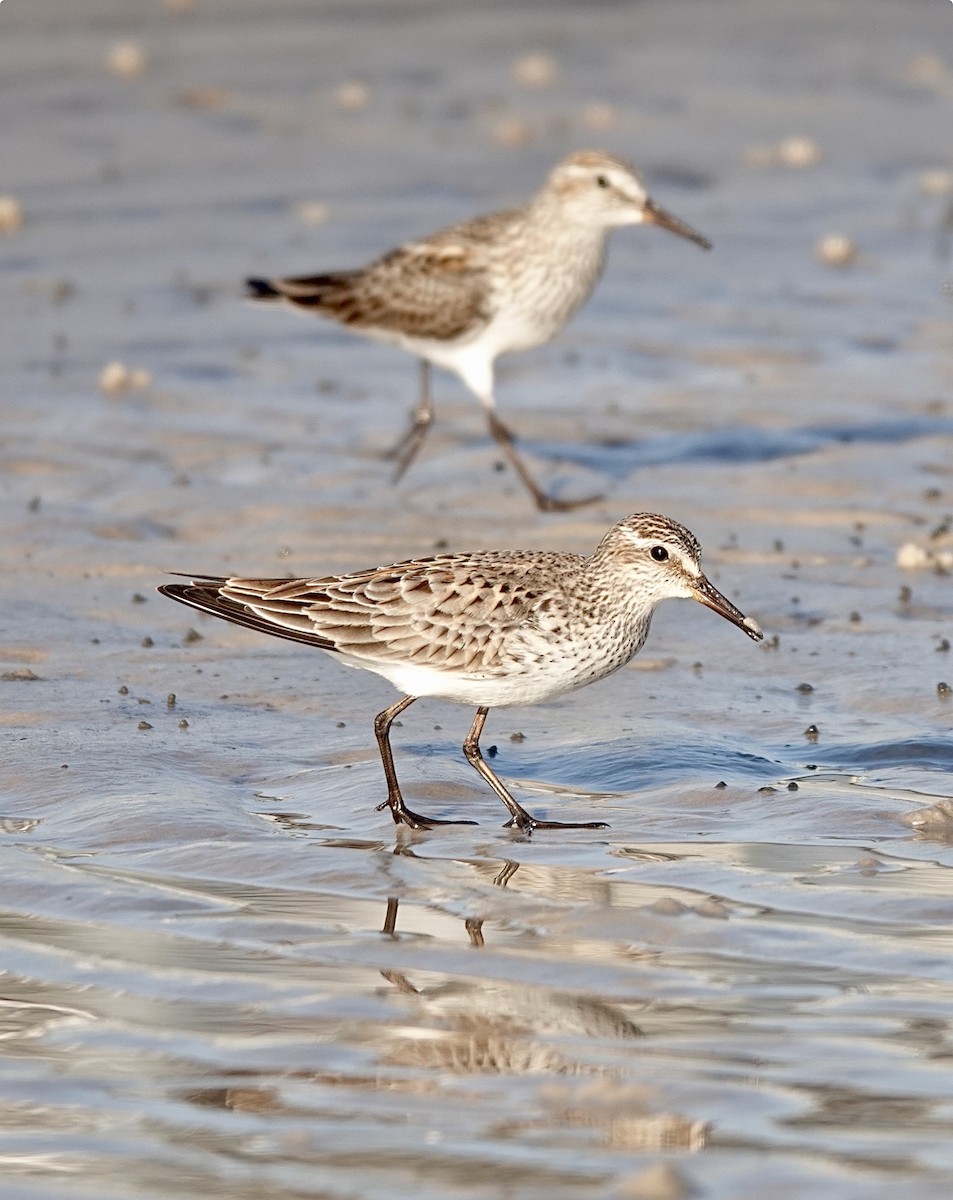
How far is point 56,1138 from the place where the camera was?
509 centimetres

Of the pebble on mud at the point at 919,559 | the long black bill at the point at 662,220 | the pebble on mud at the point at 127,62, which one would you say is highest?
the pebble on mud at the point at 127,62

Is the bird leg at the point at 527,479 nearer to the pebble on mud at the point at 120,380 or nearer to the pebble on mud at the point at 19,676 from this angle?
the pebble on mud at the point at 120,380

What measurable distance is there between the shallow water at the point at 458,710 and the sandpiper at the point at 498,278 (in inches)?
26.9

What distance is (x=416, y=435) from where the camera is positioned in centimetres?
1269

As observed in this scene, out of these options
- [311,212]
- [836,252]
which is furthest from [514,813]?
[311,212]

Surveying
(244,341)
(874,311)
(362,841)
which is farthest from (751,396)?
(362,841)

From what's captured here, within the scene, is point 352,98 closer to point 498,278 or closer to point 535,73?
point 535,73

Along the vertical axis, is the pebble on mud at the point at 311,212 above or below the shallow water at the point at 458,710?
above

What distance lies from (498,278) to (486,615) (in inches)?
211

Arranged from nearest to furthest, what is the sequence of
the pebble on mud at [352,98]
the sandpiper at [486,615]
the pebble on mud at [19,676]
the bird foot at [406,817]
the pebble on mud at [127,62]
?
1. the bird foot at [406,817]
2. the sandpiper at [486,615]
3. the pebble on mud at [19,676]
4. the pebble on mud at [127,62]
5. the pebble on mud at [352,98]

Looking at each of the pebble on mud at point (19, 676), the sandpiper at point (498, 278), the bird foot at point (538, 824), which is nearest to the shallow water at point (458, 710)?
the pebble on mud at point (19, 676)

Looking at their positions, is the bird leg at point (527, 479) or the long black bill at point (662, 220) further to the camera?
the long black bill at point (662, 220)

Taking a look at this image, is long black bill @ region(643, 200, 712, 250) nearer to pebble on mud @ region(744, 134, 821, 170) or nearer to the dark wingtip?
the dark wingtip

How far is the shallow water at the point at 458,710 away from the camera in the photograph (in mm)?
5281
